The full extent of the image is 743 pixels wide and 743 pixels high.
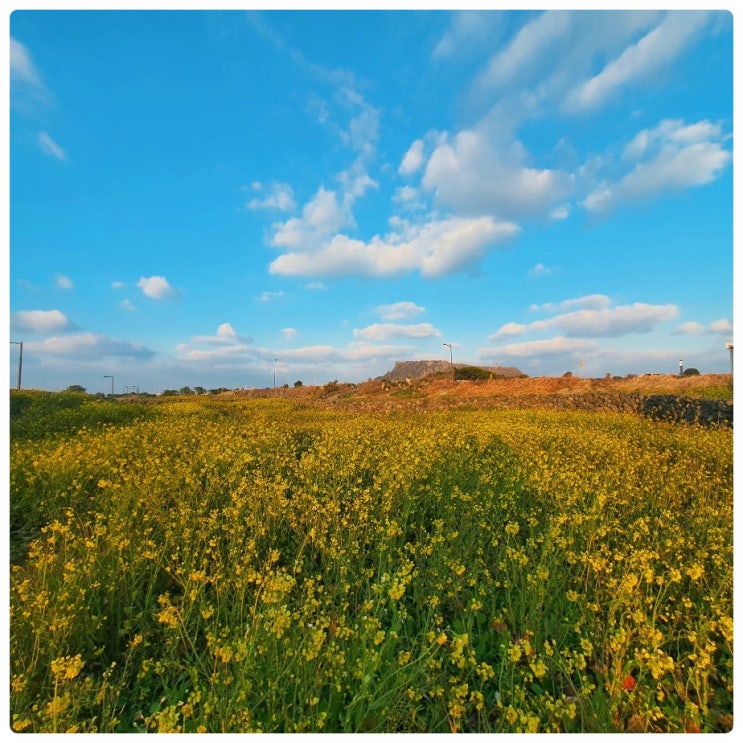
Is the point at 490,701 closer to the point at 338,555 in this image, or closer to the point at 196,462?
the point at 338,555

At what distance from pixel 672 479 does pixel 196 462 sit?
7.24m

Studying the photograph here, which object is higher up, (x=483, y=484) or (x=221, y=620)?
(x=483, y=484)

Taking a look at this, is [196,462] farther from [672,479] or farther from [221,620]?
[672,479]

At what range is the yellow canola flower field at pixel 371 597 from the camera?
7.80 feet

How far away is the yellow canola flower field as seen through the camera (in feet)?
7.80

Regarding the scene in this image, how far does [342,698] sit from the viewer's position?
2.48m

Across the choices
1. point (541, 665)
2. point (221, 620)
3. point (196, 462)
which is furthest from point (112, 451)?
point (541, 665)

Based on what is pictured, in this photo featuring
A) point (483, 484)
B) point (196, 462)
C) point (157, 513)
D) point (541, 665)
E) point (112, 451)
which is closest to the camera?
point (541, 665)

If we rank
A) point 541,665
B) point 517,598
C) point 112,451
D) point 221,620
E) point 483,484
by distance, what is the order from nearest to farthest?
point 541,665
point 221,620
point 517,598
point 483,484
point 112,451

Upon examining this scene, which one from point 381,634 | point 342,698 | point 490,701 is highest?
point 381,634

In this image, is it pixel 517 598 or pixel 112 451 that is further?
pixel 112 451

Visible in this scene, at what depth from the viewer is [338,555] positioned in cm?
364

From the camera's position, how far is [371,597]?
11.5 feet

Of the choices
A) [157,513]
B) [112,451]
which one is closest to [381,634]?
[157,513]
